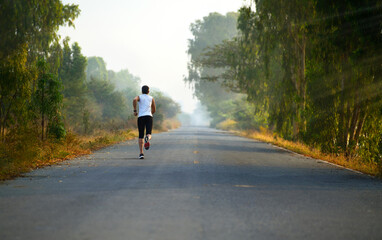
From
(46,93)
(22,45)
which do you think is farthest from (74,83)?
(22,45)

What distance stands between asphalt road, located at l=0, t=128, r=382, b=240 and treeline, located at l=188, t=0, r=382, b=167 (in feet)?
9.57

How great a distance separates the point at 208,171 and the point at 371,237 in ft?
18.1

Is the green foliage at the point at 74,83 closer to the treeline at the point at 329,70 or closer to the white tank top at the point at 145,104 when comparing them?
the treeline at the point at 329,70

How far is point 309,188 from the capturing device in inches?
298

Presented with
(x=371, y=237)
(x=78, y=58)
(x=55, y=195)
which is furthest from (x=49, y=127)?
(x=78, y=58)

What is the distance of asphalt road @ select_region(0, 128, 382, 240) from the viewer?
457 cm

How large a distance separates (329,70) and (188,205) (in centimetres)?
876

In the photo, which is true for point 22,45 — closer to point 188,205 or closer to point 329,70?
point 188,205

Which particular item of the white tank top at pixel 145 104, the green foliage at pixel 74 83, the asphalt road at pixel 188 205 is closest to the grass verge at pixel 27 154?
the asphalt road at pixel 188 205

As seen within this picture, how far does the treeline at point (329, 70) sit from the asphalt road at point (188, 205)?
2.92 metres

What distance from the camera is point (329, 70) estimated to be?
42.7ft

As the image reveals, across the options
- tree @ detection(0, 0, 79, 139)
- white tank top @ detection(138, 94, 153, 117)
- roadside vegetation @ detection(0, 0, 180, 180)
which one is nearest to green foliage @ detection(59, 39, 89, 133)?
roadside vegetation @ detection(0, 0, 180, 180)

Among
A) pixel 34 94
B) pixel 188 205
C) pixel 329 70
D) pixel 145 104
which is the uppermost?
pixel 329 70

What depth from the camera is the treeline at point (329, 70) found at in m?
9.81
